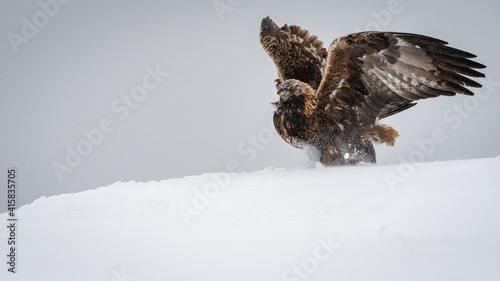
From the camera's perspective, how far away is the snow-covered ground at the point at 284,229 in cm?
234

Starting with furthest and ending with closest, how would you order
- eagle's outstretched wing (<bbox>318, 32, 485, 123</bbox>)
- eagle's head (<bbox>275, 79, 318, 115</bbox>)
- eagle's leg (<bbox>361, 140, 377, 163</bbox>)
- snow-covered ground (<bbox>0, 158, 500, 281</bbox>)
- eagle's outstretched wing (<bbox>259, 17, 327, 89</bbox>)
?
1. eagle's outstretched wing (<bbox>259, 17, 327, 89</bbox>)
2. eagle's leg (<bbox>361, 140, 377, 163</bbox>)
3. eagle's head (<bbox>275, 79, 318, 115</bbox>)
4. eagle's outstretched wing (<bbox>318, 32, 485, 123</bbox>)
5. snow-covered ground (<bbox>0, 158, 500, 281</bbox>)

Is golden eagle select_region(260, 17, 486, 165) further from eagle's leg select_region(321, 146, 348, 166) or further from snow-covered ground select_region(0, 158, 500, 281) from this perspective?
snow-covered ground select_region(0, 158, 500, 281)

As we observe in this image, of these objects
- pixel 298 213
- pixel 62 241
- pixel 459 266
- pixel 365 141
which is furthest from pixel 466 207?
pixel 62 241

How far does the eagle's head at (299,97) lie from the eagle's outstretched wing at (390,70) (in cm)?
13

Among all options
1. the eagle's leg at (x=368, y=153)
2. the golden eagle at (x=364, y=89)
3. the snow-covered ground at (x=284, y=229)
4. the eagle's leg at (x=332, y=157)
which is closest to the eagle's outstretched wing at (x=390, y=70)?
the golden eagle at (x=364, y=89)

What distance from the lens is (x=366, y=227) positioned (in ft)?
8.57

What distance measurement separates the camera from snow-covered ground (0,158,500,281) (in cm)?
234

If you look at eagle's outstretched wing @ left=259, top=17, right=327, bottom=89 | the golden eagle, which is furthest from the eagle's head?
eagle's outstretched wing @ left=259, top=17, right=327, bottom=89

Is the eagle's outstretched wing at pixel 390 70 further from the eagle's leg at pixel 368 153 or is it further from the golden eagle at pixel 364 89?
the eagle's leg at pixel 368 153

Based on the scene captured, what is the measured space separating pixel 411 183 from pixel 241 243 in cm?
133

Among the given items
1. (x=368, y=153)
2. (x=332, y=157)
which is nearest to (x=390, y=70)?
(x=368, y=153)

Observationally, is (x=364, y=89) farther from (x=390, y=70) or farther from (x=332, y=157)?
(x=332, y=157)

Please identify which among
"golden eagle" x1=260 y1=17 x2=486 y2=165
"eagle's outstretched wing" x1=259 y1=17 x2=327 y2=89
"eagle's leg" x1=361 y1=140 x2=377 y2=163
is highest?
"eagle's outstretched wing" x1=259 y1=17 x2=327 y2=89

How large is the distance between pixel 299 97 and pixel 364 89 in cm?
68
